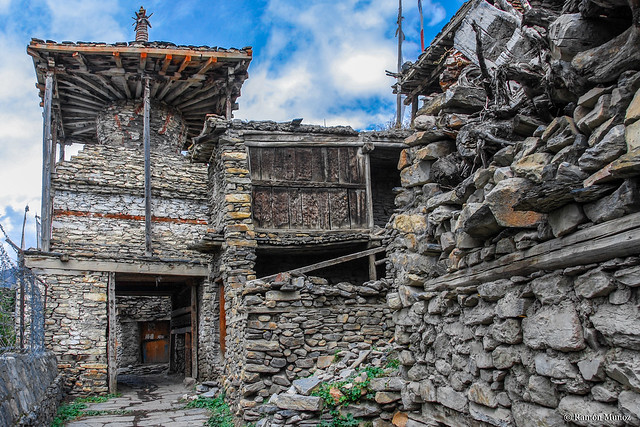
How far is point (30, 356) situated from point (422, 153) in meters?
5.57

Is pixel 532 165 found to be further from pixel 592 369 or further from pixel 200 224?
pixel 200 224

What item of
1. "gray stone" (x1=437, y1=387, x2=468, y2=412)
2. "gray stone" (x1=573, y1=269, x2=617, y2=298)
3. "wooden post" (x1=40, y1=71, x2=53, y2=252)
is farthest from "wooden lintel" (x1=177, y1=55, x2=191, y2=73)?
"gray stone" (x1=573, y1=269, x2=617, y2=298)

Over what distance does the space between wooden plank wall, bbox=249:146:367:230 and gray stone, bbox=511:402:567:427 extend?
7.99m

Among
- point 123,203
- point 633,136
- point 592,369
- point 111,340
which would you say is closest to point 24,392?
point 592,369

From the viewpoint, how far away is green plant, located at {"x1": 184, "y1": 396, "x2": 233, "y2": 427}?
7.80m

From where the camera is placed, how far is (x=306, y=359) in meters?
7.04

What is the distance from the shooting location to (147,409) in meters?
9.35

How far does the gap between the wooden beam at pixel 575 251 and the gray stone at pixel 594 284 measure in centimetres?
6

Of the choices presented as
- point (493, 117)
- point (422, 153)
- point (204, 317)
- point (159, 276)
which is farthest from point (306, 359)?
point (159, 276)

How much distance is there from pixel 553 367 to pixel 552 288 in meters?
0.37

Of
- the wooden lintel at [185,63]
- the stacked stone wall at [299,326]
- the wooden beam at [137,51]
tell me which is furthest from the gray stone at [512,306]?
the wooden lintel at [185,63]

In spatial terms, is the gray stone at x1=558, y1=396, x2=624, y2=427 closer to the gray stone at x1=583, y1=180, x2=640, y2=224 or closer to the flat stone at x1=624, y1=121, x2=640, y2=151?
the gray stone at x1=583, y1=180, x2=640, y2=224

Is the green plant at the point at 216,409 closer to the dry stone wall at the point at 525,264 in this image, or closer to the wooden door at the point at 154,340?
the dry stone wall at the point at 525,264

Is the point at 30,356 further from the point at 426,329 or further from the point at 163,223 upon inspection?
the point at 163,223
